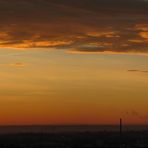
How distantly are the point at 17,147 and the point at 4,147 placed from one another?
224cm

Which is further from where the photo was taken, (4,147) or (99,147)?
(99,147)

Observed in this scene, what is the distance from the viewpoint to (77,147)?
82.0 m

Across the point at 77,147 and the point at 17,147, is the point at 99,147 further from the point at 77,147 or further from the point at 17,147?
the point at 17,147

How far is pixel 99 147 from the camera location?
8000 centimetres

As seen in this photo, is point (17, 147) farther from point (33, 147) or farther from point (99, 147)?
point (99, 147)

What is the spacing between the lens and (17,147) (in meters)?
76.8

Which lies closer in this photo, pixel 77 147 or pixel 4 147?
pixel 4 147

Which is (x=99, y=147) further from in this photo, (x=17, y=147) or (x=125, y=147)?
(x=17, y=147)

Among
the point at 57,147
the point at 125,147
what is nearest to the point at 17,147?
the point at 57,147

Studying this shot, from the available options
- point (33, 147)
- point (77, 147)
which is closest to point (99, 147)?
point (77, 147)

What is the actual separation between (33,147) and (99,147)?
8943mm

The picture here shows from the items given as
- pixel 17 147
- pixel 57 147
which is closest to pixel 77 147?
pixel 57 147

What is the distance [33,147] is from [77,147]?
597 cm

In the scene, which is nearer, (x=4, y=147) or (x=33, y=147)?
(x=4, y=147)
